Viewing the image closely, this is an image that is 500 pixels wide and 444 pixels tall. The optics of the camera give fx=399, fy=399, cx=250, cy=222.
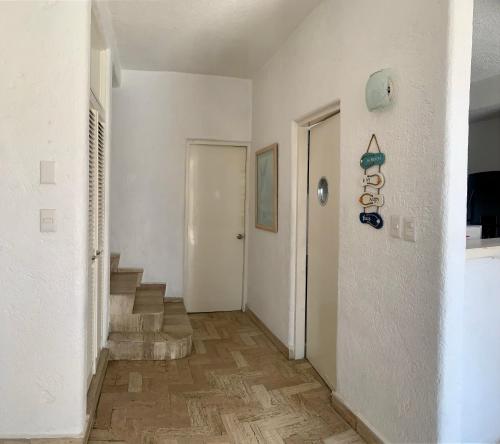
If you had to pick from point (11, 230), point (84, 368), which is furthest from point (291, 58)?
point (84, 368)

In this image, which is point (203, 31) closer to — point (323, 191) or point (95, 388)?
point (323, 191)

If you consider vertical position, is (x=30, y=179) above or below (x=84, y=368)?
above

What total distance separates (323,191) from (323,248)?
0.40m

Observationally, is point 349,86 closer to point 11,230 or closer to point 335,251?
point 335,251

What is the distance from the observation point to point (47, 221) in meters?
1.92

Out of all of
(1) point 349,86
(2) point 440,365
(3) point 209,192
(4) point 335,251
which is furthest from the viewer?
(3) point 209,192

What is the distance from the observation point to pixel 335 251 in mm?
2586

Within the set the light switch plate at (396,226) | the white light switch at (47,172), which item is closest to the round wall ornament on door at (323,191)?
the light switch plate at (396,226)

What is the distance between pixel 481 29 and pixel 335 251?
6.22ft

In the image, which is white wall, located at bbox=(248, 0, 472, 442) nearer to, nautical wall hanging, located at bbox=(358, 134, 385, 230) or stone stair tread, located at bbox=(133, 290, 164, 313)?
nautical wall hanging, located at bbox=(358, 134, 385, 230)

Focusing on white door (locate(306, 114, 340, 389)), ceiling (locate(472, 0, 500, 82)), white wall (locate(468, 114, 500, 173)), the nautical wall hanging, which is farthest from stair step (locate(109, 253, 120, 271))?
white wall (locate(468, 114, 500, 173))

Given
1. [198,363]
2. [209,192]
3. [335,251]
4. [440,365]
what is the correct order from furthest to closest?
1. [209,192]
2. [198,363]
3. [335,251]
4. [440,365]

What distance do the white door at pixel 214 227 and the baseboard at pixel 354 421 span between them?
2.18m

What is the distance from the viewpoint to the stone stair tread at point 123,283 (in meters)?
3.40
